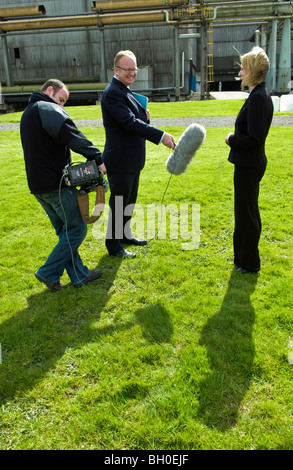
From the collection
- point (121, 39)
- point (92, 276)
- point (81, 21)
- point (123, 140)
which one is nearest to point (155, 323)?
point (92, 276)

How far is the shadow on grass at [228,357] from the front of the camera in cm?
228

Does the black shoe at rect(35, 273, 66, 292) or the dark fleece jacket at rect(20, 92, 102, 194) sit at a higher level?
the dark fleece jacket at rect(20, 92, 102, 194)

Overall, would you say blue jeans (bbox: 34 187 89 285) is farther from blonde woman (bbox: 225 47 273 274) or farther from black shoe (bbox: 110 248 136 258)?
blonde woman (bbox: 225 47 273 274)

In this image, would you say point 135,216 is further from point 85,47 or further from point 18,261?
point 85,47

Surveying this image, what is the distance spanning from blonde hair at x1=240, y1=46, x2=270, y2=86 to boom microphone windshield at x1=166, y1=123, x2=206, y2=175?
633 mm

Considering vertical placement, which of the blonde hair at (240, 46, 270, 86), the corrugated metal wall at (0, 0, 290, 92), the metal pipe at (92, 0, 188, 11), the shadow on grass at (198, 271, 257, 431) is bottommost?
the shadow on grass at (198, 271, 257, 431)

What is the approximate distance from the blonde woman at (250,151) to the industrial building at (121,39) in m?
23.0

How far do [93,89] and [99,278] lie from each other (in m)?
23.3

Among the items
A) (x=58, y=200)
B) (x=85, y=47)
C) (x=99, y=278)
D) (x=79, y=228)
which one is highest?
(x=85, y=47)

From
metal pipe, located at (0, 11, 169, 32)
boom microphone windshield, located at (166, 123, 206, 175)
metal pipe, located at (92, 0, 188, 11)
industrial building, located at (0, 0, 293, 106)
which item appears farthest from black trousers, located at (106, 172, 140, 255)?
metal pipe, located at (92, 0, 188, 11)

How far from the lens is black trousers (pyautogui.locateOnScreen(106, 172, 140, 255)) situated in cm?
430

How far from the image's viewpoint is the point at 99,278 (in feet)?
13.2

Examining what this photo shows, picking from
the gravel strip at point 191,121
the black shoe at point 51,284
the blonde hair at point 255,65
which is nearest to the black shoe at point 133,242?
the black shoe at point 51,284
